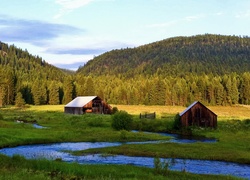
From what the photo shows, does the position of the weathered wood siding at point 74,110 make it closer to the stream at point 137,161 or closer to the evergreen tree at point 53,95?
the evergreen tree at point 53,95

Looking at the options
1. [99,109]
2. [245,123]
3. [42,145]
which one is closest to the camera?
[42,145]

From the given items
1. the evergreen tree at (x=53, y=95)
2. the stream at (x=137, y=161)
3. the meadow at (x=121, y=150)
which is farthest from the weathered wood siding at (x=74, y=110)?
the stream at (x=137, y=161)

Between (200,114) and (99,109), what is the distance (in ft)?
159

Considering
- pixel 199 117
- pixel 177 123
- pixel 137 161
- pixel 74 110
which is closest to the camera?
pixel 137 161

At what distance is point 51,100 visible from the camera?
176 meters

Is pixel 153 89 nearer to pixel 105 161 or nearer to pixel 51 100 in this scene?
pixel 51 100

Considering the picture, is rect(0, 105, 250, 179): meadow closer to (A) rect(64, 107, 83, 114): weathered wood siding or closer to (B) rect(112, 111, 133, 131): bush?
(B) rect(112, 111, 133, 131): bush

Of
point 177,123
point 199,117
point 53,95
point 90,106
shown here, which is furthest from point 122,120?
point 53,95

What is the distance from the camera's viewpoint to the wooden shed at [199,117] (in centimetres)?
7481

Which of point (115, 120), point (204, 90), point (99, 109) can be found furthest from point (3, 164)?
point (204, 90)

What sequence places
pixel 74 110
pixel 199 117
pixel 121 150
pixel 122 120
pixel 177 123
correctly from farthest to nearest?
pixel 74 110, pixel 199 117, pixel 177 123, pixel 122 120, pixel 121 150

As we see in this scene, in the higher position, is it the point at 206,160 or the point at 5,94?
the point at 5,94

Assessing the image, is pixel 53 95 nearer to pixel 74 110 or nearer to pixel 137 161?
pixel 74 110

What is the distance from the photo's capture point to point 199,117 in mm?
76500
